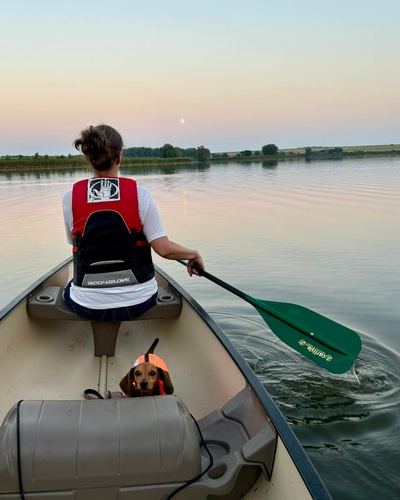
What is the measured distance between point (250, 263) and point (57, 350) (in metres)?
5.62

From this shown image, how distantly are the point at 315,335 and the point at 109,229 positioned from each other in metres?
1.66

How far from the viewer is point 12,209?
1886 centimetres

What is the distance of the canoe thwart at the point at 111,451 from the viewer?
193 cm

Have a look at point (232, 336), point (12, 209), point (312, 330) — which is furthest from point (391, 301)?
point (12, 209)

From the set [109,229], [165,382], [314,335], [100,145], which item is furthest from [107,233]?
[314,335]

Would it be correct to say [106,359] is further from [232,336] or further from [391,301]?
[391,301]

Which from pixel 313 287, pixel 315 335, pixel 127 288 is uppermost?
pixel 127 288

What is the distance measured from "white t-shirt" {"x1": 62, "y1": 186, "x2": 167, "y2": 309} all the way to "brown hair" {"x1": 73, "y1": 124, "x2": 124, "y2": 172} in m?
0.26

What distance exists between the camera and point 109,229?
314 cm

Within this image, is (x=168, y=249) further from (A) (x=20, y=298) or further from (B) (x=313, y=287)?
(B) (x=313, y=287)

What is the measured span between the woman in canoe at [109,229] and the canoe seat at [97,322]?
44cm

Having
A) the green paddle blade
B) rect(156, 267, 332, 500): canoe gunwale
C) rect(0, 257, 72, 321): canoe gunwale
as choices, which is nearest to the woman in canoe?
rect(0, 257, 72, 321): canoe gunwale

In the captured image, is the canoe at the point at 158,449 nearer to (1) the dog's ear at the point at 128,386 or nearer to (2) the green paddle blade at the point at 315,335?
(1) the dog's ear at the point at 128,386

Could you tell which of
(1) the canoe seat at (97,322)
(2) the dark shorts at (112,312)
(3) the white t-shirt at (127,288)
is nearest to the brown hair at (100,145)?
(3) the white t-shirt at (127,288)
